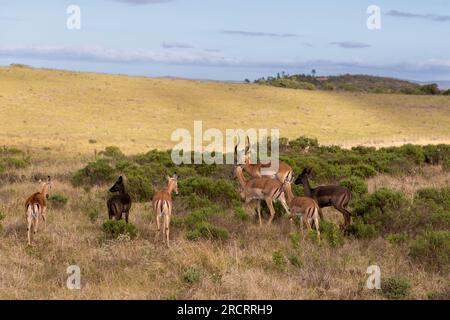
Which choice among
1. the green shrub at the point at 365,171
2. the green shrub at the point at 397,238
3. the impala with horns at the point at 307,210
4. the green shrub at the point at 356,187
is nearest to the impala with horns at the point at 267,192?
the impala with horns at the point at 307,210

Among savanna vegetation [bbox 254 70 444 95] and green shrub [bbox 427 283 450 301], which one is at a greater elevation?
savanna vegetation [bbox 254 70 444 95]

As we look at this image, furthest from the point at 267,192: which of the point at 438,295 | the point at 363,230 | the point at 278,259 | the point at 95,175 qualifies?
the point at 95,175

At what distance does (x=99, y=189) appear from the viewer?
18312mm

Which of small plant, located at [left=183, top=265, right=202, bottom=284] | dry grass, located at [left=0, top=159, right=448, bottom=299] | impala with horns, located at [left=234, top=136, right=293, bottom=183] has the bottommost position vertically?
dry grass, located at [left=0, top=159, right=448, bottom=299]

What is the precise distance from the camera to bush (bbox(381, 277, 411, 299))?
28.0 ft

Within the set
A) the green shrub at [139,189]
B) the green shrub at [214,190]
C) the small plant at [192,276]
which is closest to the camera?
the small plant at [192,276]

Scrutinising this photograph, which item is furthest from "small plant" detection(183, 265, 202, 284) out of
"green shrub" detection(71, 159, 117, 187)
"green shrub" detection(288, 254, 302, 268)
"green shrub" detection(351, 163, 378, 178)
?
"green shrub" detection(351, 163, 378, 178)

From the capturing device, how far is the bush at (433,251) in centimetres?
1003

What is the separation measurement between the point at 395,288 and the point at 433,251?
1917 mm

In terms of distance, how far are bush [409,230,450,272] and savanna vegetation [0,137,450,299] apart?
0.02m

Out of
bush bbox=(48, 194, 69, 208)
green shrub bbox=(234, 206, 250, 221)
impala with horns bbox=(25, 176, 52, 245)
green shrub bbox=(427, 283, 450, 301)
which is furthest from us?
bush bbox=(48, 194, 69, 208)

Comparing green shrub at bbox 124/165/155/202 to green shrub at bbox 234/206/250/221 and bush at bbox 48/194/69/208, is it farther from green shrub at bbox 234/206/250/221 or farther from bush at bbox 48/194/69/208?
green shrub at bbox 234/206/250/221

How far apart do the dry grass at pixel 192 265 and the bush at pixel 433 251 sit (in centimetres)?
25

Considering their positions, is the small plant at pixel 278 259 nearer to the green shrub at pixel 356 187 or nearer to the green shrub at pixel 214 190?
the green shrub at pixel 214 190
